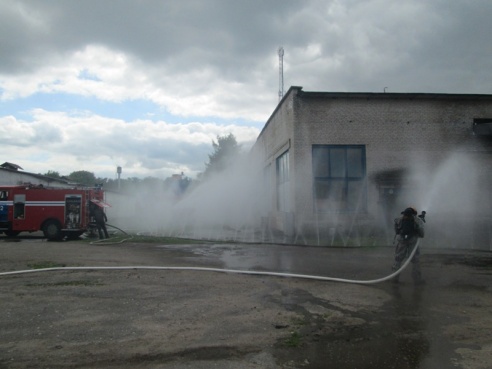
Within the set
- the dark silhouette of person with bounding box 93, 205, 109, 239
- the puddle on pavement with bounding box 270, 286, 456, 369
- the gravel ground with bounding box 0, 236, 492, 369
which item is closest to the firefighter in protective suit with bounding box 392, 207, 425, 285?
the gravel ground with bounding box 0, 236, 492, 369

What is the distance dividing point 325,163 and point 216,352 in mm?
15938

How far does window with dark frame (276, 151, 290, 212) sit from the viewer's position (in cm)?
2189

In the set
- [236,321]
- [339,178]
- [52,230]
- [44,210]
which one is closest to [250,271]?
[236,321]

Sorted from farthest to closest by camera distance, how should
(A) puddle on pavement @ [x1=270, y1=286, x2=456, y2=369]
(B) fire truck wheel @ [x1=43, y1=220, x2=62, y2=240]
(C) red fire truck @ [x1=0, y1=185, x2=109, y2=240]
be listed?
(C) red fire truck @ [x1=0, y1=185, x2=109, y2=240]
(B) fire truck wheel @ [x1=43, y1=220, x2=62, y2=240]
(A) puddle on pavement @ [x1=270, y1=286, x2=456, y2=369]

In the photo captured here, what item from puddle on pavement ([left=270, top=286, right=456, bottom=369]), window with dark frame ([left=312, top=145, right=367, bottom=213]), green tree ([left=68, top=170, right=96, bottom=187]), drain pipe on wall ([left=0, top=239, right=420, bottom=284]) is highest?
green tree ([left=68, top=170, right=96, bottom=187])

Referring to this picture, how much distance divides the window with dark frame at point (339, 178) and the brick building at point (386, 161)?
0.16 feet

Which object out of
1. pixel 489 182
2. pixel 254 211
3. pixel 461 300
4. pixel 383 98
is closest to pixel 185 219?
pixel 254 211

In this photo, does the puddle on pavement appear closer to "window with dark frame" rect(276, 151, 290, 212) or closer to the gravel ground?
the gravel ground

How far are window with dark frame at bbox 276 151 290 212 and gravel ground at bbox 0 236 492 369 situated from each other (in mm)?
12394

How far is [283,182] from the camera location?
23328 mm

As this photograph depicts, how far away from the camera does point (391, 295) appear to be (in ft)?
24.9

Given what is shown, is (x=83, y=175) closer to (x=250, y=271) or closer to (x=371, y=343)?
(x=250, y=271)

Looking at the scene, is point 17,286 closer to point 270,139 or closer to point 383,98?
point 383,98

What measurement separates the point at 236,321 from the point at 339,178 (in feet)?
48.6
